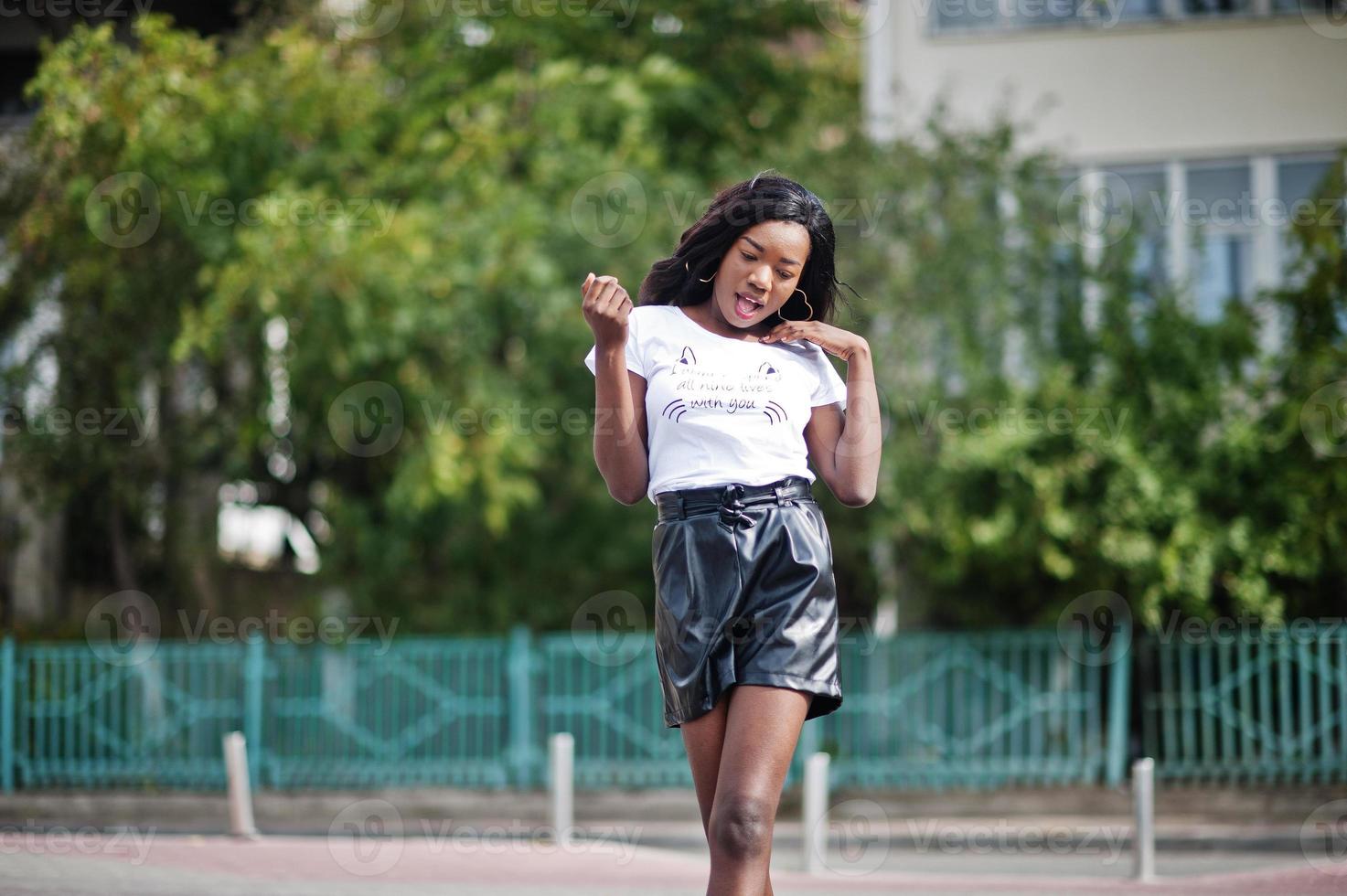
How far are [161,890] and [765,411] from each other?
3.47 m

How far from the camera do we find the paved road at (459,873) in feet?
19.7

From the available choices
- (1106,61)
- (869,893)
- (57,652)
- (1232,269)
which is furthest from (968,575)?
(57,652)

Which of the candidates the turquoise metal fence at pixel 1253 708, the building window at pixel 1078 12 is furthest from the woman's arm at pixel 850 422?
the building window at pixel 1078 12

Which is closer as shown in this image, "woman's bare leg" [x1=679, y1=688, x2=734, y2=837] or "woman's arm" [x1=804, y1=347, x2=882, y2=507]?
"woman's bare leg" [x1=679, y1=688, x2=734, y2=837]

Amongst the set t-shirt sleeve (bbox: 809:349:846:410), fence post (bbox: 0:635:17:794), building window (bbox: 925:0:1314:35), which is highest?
building window (bbox: 925:0:1314:35)

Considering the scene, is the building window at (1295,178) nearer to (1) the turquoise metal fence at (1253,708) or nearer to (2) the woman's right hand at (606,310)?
(1) the turquoise metal fence at (1253,708)

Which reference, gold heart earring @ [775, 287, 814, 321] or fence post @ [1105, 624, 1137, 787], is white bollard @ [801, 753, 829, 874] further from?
gold heart earring @ [775, 287, 814, 321]

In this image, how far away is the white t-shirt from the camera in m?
3.39

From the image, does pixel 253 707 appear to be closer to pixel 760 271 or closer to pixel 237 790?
pixel 237 790

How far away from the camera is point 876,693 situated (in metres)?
13.5

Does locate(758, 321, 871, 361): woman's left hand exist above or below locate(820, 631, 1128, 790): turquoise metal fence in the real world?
above

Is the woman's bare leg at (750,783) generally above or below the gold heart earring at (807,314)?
below

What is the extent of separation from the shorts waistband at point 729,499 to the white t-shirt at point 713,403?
16 mm

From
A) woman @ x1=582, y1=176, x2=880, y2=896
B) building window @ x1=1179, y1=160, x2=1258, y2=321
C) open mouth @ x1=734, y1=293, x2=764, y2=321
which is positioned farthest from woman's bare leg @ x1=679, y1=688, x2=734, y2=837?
building window @ x1=1179, y1=160, x2=1258, y2=321
